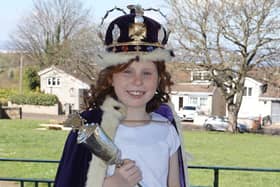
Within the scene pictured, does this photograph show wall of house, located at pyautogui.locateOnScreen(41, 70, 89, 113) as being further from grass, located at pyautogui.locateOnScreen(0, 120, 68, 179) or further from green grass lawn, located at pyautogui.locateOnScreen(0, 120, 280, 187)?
grass, located at pyautogui.locateOnScreen(0, 120, 68, 179)

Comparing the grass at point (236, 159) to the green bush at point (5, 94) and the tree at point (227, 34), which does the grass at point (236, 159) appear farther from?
the green bush at point (5, 94)

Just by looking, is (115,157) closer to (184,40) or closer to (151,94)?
(151,94)

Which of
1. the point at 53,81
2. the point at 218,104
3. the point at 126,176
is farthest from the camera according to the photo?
the point at 218,104

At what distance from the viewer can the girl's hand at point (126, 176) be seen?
189 cm

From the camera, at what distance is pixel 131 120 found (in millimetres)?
2078

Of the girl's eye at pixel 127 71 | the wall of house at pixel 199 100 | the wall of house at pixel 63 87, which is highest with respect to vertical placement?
the girl's eye at pixel 127 71

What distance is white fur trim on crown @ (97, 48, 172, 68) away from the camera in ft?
6.47

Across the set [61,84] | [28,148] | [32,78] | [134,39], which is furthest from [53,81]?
[134,39]

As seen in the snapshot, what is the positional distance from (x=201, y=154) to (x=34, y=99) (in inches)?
837

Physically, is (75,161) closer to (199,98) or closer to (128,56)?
(128,56)

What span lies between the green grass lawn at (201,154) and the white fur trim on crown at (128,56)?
4479mm

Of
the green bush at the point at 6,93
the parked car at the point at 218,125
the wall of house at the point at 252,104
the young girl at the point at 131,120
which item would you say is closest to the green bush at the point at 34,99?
the green bush at the point at 6,93

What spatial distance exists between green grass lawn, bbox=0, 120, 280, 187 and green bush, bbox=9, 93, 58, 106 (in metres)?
10.2

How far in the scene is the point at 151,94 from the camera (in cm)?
204
